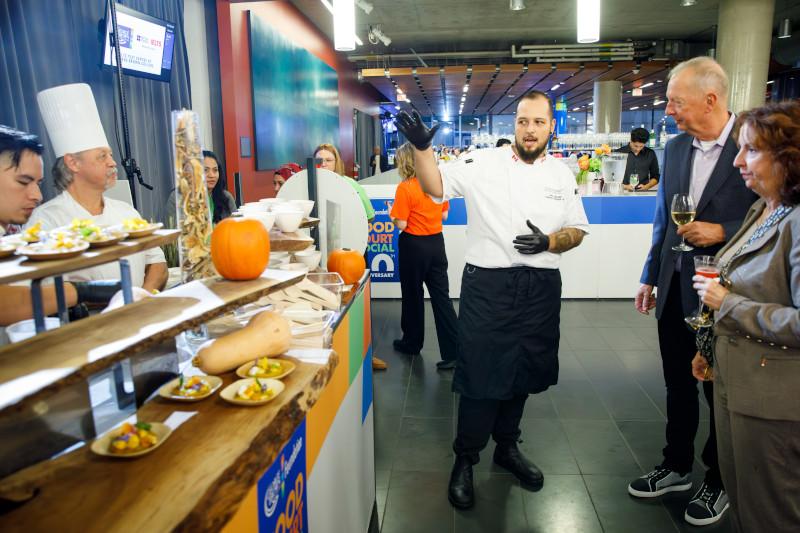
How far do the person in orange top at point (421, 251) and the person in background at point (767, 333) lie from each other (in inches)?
100.0

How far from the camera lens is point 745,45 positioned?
877cm

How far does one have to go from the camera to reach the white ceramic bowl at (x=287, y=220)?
1.94 meters

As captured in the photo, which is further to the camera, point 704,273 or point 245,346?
point 704,273

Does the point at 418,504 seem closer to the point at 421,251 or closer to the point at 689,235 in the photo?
the point at 689,235

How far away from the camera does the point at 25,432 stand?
3.30ft

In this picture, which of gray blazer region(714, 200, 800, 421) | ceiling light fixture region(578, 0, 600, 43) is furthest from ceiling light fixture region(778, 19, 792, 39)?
gray blazer region(714, 200, 800, 421)

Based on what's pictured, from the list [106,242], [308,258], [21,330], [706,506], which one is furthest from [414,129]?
[706,506]

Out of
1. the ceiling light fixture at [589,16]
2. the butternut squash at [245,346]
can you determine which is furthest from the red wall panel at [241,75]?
the butternut squash at [245,346]

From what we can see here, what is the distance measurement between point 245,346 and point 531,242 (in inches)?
55.9

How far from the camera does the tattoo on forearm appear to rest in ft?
8.13

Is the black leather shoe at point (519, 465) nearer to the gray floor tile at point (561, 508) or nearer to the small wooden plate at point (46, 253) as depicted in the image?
the gray floor tile at point (561, 508)

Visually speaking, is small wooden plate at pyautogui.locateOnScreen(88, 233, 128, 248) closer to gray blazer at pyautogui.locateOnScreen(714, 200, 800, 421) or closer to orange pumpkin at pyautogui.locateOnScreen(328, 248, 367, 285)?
orange pumpkin at pyautogui.locateOnScreen(328, 248, 367, 285)

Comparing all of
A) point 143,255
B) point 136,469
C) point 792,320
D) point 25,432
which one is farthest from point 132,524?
point 143,255

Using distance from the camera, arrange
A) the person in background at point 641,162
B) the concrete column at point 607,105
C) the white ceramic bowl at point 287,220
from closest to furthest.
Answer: the white ceramic bowl at point 287,220, the person in background at point 641,162, the concrete column at point 607,105
